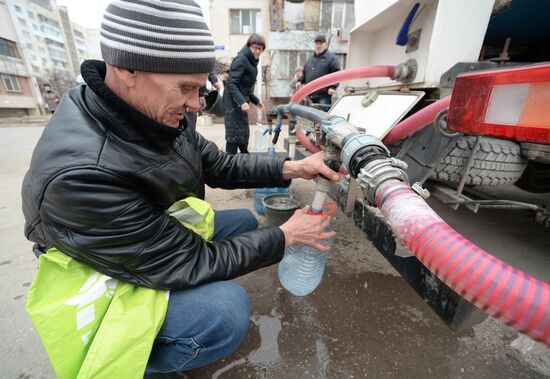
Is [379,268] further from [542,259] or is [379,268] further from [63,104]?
[63,104]

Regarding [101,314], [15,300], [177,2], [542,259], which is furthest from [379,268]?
[15,300]

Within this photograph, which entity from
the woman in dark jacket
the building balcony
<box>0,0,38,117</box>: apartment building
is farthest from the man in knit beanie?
the building balcony

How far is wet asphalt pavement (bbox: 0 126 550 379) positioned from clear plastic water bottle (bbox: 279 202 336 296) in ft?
0.25

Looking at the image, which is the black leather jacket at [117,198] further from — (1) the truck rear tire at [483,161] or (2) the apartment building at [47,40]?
(2) the apartment building at [47,40]

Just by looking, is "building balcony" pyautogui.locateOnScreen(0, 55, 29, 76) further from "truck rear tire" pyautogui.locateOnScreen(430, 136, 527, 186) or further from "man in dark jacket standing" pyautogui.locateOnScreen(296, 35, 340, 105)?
"truck rear tire" pyautogui.locateOnScreen(430, 136, 527, 186)

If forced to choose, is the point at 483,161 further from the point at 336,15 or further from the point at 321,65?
the point at 336,15

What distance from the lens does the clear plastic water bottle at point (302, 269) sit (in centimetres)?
178

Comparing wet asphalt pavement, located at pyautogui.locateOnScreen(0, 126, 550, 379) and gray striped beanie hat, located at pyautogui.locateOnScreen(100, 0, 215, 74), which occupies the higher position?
gray striped beanie hat, located at pyautogui.locateOnScreen(100, 0, 215, 74)

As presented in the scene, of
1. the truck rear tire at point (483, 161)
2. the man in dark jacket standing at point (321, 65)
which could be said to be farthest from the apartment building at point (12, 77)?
the truck rear tire at point (483, 161)

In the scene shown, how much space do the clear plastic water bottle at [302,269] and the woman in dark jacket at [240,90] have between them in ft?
7.77

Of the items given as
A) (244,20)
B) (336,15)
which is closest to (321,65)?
(336,15)

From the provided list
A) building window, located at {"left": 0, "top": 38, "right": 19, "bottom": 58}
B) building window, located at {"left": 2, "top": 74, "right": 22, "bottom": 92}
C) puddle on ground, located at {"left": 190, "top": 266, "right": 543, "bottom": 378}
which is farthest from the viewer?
building window, located at {"left": 2, "top": 74, "right": 22, "bottom": 92}

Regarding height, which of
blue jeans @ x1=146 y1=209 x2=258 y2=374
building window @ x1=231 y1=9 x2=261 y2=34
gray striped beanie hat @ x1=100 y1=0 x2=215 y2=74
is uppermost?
building window @ x1=231 y1=9 x2=261 y2=34

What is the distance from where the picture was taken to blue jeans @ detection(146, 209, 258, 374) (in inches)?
41.3
